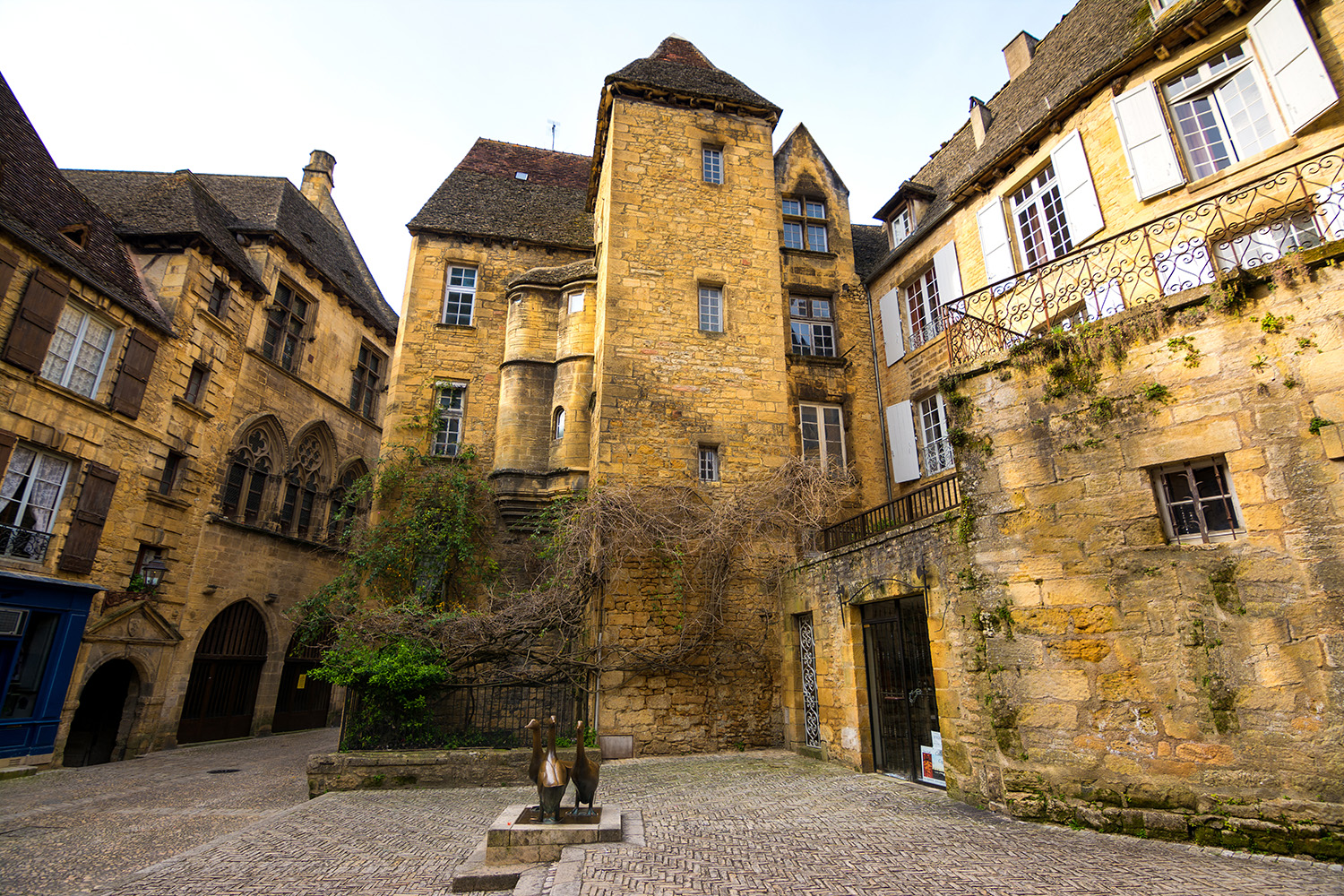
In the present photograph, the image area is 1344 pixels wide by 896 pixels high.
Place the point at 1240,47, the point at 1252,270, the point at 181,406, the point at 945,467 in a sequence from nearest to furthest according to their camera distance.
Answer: the point at 1252,270
the point at 1240,47
the point at 945,467
the point at 181,406

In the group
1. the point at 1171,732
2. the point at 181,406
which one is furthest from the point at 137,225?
the point at 1171,732

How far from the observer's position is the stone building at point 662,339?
10.6m

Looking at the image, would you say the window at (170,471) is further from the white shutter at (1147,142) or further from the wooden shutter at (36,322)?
the white shutter at (1147,142)

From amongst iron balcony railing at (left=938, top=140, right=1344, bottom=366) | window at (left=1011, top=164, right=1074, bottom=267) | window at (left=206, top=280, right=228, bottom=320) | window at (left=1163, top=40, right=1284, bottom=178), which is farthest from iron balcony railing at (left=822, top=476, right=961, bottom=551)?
window at (left=206, top=280, right=228, bottom=320)

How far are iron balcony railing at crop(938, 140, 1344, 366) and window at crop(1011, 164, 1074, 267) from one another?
732 millimetres

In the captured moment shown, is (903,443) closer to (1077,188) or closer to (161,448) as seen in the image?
(1077,188)

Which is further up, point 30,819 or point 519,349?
point 519,349

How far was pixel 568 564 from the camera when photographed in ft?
34.0

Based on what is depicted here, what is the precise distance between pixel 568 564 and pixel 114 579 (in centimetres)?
880

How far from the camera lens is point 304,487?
17.3 meters

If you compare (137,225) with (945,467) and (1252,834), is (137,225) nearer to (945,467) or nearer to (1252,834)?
(945,467)

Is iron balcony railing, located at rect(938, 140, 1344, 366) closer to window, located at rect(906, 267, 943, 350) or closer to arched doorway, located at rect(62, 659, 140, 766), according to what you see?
window, located at rect(906, 267, 943, 350)

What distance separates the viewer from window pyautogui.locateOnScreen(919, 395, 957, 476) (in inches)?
455

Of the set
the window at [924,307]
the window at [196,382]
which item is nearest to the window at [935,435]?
the window at [924,307]
